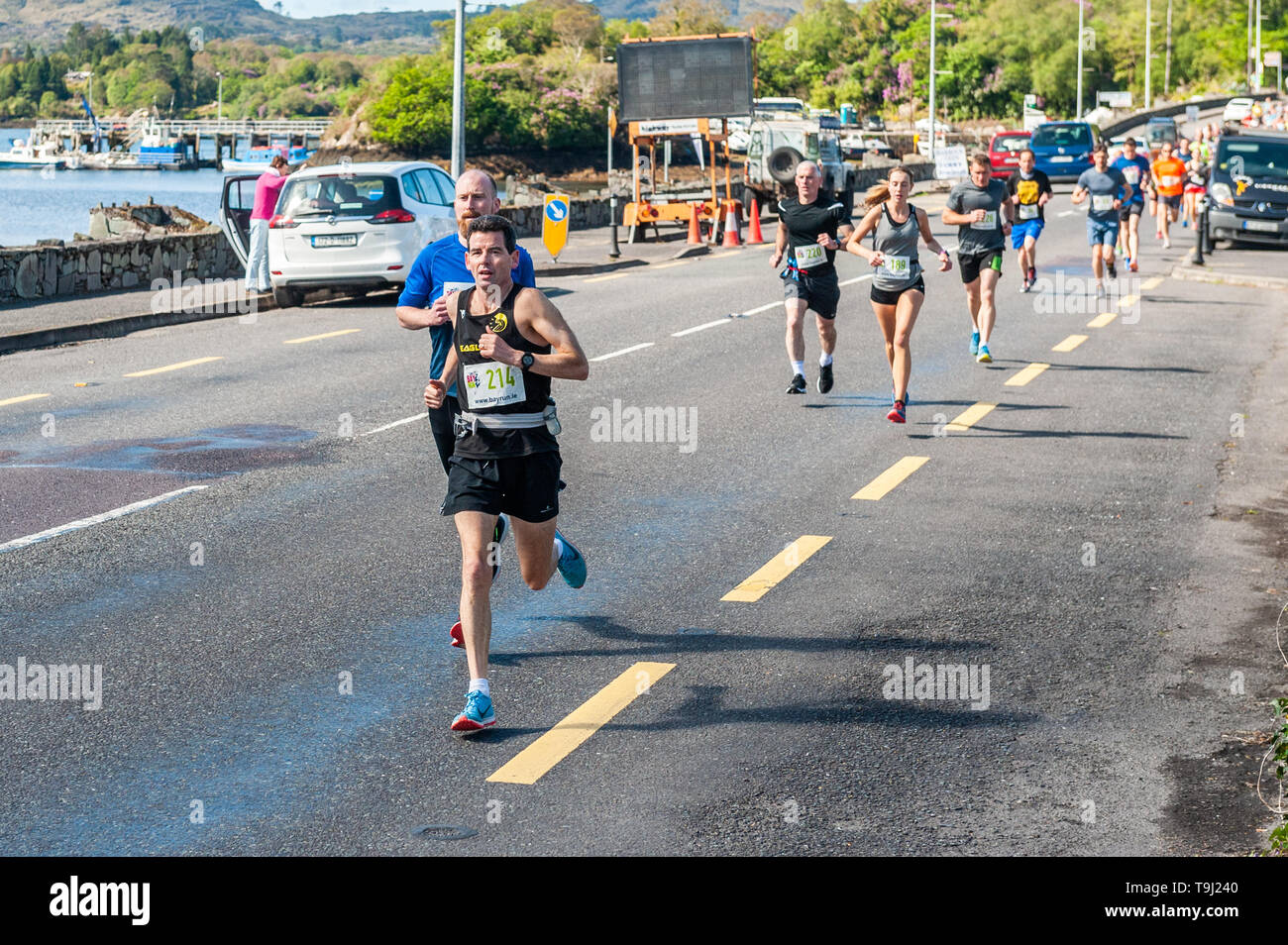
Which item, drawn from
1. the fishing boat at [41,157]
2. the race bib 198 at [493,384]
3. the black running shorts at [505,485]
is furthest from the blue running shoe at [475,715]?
the fishing boat at [41,157]

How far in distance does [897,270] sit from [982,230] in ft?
9.90

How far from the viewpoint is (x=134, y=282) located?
22828 millimetres

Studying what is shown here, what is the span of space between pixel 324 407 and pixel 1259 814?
9.35 meters

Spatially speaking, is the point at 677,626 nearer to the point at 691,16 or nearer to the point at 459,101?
the point at 459,101

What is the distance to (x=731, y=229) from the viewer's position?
108ft

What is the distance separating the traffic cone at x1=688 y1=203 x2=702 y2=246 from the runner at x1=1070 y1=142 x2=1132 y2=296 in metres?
12.1

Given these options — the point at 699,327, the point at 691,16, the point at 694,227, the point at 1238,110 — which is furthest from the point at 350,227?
the point at 691,16

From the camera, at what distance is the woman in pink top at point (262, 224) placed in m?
21.4

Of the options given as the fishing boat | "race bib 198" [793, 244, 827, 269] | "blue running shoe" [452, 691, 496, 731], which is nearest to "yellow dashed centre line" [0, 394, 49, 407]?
"race bib 198" [793, 244, 827, 269]

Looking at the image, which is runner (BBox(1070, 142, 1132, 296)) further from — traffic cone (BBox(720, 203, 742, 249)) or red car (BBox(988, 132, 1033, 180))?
red car (BBox(988, 132, 1033, 180))

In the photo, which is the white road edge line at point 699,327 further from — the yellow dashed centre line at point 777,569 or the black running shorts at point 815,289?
the yellow dashed centre line at point 777,569

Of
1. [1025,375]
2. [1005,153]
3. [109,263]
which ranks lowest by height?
[1025,375]
